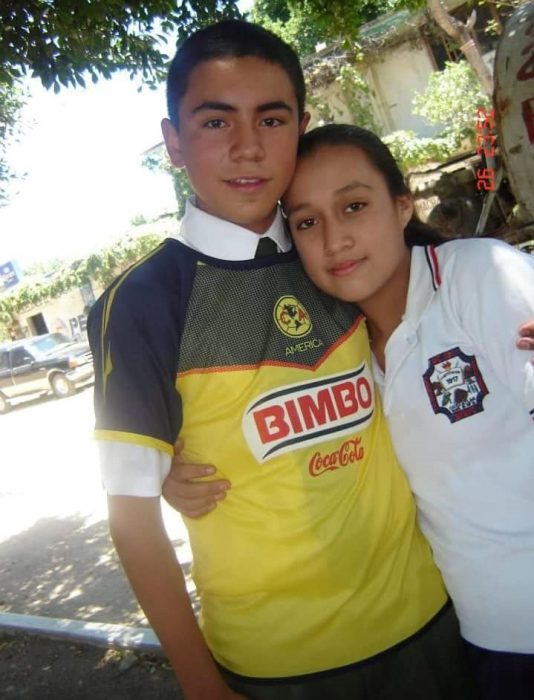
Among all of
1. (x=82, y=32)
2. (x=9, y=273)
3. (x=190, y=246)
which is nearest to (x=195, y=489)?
(x=190, y=246)

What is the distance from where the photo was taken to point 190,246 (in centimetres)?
150

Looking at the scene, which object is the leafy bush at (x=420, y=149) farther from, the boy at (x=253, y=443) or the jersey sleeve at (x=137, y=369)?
the jersey sleeve at (x=137, y=369)

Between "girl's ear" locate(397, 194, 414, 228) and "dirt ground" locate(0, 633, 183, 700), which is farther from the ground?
"girl's ear" locate(397, 194, 414, 228)

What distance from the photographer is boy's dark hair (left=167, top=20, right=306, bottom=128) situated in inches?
58.3

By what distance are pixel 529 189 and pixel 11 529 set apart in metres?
6.21

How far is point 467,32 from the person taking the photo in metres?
10.3

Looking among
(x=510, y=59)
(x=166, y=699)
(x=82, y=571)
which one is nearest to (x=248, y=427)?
(x=510, y=59)

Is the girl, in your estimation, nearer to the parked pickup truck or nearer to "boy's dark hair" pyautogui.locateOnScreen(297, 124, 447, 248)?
"boy's dark hair" pyautogui.locateOnScreen(297, 124, 447, 248)

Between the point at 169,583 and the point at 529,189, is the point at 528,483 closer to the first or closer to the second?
the point at 169,583

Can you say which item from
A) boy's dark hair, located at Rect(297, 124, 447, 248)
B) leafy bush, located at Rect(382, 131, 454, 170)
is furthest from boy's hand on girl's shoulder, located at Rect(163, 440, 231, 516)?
leafy bush, located at Rect(382, 131, 454, 170)

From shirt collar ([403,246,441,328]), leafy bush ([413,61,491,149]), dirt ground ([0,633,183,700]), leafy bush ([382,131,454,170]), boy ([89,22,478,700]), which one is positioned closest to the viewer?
boy ([89,22,478,700])

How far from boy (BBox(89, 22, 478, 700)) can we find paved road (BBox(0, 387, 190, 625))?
281 cm

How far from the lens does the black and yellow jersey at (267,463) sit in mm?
1375

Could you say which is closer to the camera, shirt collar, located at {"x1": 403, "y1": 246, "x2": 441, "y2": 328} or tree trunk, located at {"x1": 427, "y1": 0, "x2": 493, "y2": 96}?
shirt collar, located at {"x1": 403, "y1": 246, "x2": 441, "y2": 328}
